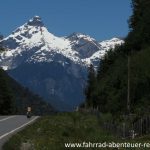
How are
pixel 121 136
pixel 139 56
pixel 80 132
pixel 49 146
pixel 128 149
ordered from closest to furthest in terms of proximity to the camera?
1. pixel 128 149
2. pixel 49 146
3. pixel 80 132
4. pixel 121 136
5. pixel 139 56

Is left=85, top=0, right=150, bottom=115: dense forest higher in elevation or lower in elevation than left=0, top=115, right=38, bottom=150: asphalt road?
higher

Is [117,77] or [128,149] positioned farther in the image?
[117,77]

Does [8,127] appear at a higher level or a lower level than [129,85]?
lower

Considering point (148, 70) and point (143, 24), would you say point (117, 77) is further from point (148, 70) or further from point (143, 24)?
point (143, 24)

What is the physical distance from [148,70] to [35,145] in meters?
44.9

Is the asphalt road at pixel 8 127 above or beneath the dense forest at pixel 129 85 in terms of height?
beneath

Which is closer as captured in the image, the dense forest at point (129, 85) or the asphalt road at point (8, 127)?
the asphalt road at point (8, 127)

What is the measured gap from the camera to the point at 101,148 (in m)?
18.6

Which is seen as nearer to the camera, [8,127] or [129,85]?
[8,127]

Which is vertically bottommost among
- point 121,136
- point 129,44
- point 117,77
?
point 121,136

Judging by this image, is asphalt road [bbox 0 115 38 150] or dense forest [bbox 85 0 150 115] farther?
dense forest [bbox 85 0 150 115]

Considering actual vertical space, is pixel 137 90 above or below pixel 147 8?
below

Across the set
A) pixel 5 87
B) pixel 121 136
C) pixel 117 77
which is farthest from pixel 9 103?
pixel 121 136

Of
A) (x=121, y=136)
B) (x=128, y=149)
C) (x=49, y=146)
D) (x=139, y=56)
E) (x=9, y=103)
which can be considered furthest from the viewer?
(x=9, y=103)
